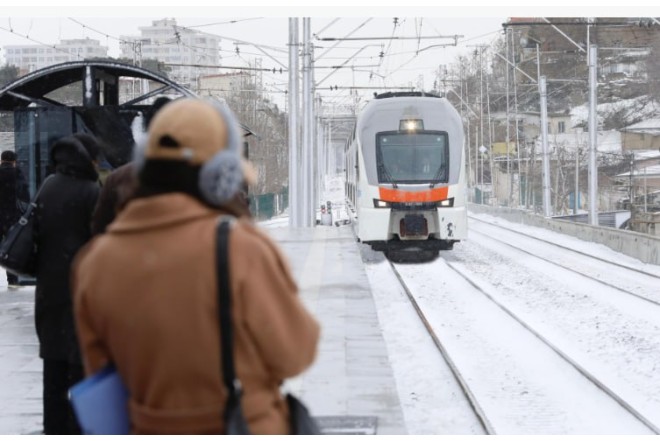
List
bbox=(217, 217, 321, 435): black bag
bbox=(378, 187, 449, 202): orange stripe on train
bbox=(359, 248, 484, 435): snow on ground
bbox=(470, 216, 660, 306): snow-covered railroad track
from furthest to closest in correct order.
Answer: bbox=(378, 187, 449, 202): orange stripe on train → bbox=(470, 216, 660, 306): snow-covered railroad track → bbox=(359, 248, 484, 435): snow on ground → bbox=(217, 217, 321, 435): black bag

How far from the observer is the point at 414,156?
19500 millimetres

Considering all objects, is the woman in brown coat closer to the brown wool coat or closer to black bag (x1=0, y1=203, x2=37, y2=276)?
the brown wool coat

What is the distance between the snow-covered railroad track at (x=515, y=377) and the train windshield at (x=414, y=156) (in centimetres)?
463

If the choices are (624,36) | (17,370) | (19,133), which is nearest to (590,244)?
(19,133)

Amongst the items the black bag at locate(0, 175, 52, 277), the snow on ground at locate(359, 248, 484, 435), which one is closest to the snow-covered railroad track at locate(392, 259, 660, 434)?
the snow on ground at locate(359, 248, 484, 435)

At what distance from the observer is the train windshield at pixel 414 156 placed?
64.0 feet

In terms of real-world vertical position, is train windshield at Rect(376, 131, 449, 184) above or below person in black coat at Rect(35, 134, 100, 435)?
above

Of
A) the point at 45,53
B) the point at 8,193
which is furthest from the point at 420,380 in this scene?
the point at 45,53

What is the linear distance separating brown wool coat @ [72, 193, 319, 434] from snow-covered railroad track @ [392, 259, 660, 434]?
17.2ft

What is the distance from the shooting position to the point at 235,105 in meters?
43.8

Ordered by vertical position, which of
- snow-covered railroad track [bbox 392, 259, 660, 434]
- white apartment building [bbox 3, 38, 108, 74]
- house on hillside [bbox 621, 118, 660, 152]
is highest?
white apartment building [bbox 3, 38, 108, 74]

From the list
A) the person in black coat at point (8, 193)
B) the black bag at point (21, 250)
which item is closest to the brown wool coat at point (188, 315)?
the black bag at point (21, 250)

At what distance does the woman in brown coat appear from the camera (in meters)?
2.43

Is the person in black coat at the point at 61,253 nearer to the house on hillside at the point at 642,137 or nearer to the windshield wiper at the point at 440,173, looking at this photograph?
the windshield wiper at the point at 440,173
